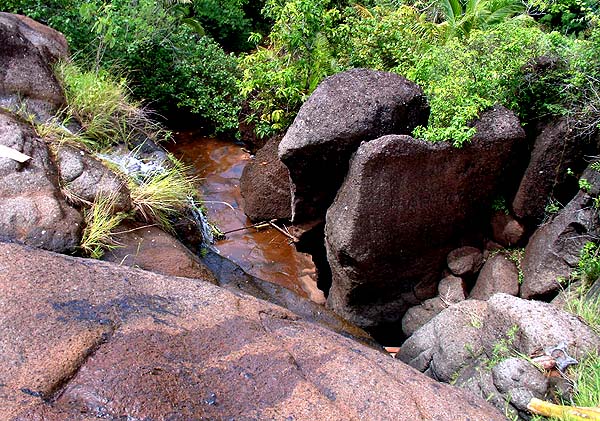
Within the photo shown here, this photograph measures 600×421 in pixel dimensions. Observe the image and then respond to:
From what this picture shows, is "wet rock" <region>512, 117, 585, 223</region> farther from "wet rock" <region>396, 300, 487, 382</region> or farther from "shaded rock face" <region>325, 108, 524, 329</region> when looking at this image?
"wet rock" <region>396, 300, 487, 382</region>

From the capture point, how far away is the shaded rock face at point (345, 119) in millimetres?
5500

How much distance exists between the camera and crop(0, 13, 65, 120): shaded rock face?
236 inches

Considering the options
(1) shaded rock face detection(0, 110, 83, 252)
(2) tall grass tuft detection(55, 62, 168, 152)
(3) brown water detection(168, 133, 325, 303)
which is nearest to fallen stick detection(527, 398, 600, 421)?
(1) shaded rock face detection(0, 110, 83, 252)

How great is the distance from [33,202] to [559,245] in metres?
4.47

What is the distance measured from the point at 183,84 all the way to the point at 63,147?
4.58m

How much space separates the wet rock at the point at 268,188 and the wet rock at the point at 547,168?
332cm

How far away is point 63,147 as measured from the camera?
216 inches

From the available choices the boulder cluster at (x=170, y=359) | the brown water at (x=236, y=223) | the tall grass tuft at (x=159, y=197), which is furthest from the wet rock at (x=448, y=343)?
the tall grass tuft at (x=159, y=197)

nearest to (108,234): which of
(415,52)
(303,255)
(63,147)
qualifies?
(63,147)

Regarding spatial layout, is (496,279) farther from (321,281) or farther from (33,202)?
(33,202)

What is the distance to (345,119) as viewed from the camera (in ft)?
18.0

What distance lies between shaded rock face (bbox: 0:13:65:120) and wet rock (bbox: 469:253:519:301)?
4.71 meters

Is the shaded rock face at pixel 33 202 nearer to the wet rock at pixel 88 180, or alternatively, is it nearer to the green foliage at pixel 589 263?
the wet rock at pixel 88 180

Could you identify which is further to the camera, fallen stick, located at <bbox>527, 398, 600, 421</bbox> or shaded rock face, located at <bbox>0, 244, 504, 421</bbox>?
fallen stick, located at <bbox>527, 398, 600, 421</bbox>
